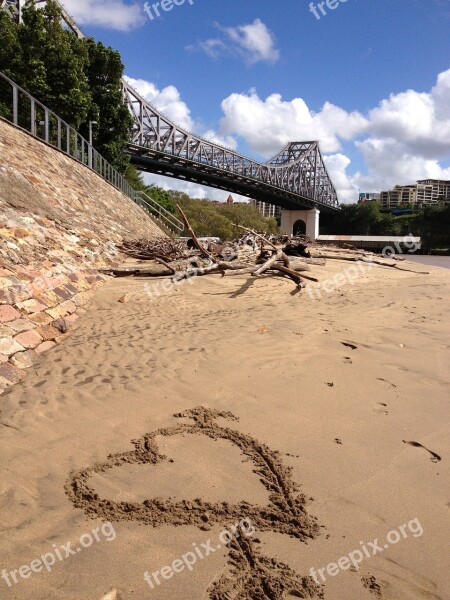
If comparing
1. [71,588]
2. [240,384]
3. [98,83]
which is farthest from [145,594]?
[98,83]

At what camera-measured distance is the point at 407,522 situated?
2188 millimetres

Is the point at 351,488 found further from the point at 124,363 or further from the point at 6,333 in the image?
the point at 6,333

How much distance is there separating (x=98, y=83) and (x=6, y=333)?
84.5ft

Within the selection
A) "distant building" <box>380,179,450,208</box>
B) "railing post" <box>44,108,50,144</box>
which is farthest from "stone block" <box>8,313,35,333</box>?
"distant building" <box>380,179,450,208</box>

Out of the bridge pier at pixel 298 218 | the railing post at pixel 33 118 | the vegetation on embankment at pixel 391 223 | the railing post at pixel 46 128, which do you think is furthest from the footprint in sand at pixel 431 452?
the bridge pier at pixel 298 218

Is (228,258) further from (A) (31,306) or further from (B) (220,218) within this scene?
(B) (220,218)

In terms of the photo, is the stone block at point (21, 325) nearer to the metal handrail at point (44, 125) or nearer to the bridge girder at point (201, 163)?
the metal handrail at point (44, 125)

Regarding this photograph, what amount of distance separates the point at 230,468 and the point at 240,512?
15.4 inches

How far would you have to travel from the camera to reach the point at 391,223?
7244cm

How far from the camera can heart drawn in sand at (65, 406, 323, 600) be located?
71.4 inches

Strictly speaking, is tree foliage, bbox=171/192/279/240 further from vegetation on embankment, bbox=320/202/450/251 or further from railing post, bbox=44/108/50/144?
railing post, bbox=44/108/50/144

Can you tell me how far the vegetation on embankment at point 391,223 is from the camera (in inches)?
2490

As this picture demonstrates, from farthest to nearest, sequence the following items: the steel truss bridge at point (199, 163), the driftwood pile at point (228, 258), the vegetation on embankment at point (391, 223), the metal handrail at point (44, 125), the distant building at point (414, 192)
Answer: the distant building at point (414, 192) → the vegetation on embankment at point (391, 223) → the steel truss bridge at point (199, 163) → the metal handrail at point (44, 125) → the driftwood pile at point (228, 258)

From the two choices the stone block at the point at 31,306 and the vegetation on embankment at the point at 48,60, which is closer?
the stone block at the point at 31,306
